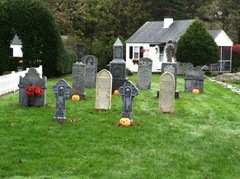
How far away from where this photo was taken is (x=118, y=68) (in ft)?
62.8

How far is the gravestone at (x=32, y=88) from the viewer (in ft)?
47.7

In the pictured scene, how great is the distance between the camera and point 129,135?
1129cm

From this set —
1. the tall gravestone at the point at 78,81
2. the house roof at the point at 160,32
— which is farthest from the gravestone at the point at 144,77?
the house roof at the point at 160,32

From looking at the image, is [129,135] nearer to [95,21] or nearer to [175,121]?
[175,121]

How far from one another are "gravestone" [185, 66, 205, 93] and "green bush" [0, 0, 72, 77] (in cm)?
1000

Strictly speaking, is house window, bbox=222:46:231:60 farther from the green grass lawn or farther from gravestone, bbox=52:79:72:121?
gravestone, bbox=52:79:72:121

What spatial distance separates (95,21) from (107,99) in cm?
3194

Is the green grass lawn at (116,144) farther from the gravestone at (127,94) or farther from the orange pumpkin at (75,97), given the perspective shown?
the orange pumpkin at (75,97)

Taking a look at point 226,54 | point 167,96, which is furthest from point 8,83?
point 226,54

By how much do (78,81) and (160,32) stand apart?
968 inches

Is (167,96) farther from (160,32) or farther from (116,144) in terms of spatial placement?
(160,32)

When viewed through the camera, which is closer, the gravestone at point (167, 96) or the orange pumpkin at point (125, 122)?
the orange pumpkin at point (125, 122)

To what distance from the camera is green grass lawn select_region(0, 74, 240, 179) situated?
8.69m

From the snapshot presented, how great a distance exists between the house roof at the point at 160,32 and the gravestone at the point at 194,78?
56.9 ft
